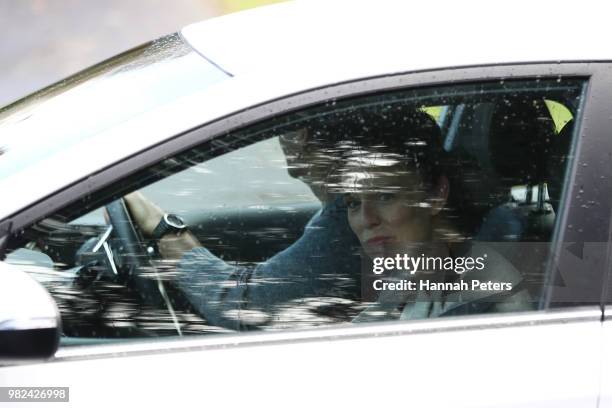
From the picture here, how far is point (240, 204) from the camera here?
2023mm

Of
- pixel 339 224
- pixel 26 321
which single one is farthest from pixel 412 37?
pixel 26 321

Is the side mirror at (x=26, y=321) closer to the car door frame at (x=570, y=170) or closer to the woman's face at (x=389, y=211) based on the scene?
the car door frame at (x=570, y=170)

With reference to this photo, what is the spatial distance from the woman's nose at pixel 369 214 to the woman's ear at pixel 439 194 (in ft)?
0.35

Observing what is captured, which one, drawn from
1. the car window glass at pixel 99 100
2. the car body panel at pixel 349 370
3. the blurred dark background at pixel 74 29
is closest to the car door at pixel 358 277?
the car body panel at pixel 349 370

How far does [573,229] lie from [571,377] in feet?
0.91

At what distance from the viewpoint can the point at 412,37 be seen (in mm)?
2074

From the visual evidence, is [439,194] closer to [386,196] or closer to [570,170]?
[386,196]

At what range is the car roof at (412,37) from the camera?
6.57 feet

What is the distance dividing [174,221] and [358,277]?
370 mm

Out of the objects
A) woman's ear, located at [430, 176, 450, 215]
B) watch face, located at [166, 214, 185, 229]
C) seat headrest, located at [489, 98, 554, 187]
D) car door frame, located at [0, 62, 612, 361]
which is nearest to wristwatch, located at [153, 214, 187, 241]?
watch face, located at [166, 214, 185, 229]

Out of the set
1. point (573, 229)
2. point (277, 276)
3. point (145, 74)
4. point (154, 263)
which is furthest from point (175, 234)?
point (573, 229)

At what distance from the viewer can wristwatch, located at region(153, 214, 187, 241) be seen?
80.7 inches

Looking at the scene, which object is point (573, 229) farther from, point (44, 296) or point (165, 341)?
point (44, 296)

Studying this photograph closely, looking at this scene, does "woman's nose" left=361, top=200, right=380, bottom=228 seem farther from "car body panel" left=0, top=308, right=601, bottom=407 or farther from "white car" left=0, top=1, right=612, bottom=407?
"car body panel" left=0, top=308, right=601, bottom=407
